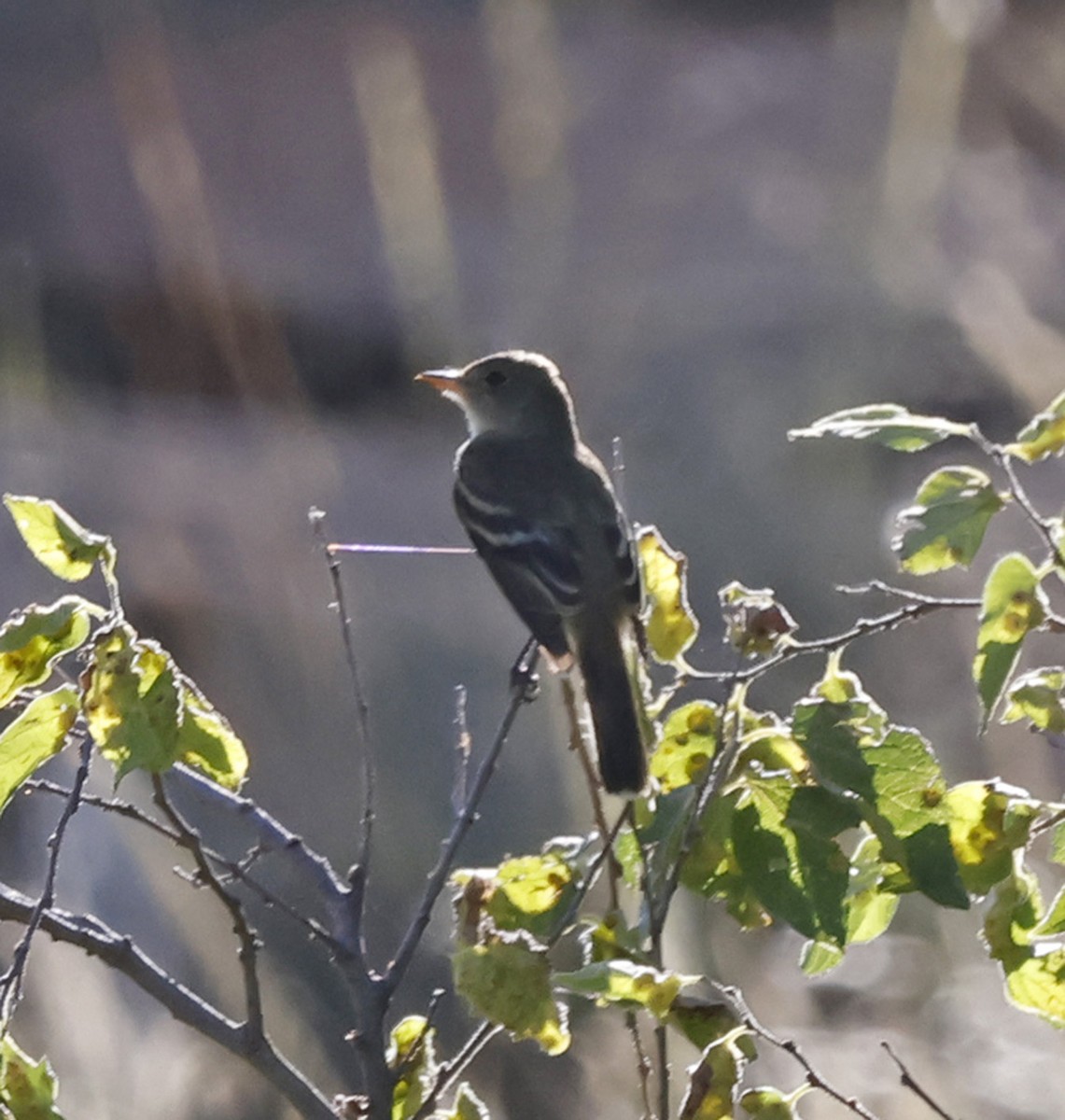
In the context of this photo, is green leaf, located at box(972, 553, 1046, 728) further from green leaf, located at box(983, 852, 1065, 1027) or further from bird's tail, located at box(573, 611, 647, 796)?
bird's tail, located at box(573, 611, 647, 796)

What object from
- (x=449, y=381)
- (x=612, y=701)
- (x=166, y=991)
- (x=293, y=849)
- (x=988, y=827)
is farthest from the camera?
(x=449, y=381)

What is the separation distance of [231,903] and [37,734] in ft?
0.62

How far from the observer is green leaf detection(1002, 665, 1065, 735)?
4.03 ft

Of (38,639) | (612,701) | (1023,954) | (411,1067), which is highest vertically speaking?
(38,639)

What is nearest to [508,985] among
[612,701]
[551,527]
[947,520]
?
[947,520]

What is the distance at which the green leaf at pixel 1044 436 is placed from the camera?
3.85 ft

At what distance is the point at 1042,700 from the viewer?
4.03 ft

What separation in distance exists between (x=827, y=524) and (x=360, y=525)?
134cm

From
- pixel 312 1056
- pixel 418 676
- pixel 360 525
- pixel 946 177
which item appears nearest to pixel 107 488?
pixel 360 525

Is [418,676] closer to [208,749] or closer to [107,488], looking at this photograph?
[107,488]

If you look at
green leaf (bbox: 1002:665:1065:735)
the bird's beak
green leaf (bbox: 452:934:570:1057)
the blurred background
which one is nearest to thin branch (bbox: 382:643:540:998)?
green leaf (bbox: 452:934:570:1057)

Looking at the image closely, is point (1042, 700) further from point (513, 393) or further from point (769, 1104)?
point (513, 393)

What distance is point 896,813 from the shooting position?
1.20 meters

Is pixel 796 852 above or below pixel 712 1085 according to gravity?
above
